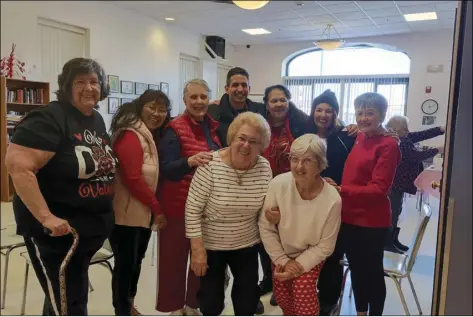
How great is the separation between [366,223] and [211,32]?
5.90 ft

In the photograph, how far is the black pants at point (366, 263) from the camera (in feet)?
5.83

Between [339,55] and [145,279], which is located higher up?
[339,55]

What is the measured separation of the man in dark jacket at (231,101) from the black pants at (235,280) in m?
0.68

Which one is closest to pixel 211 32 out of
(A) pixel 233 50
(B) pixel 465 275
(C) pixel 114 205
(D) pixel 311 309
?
(A) pixel 233 50

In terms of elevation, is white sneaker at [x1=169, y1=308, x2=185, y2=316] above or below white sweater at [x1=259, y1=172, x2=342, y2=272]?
below

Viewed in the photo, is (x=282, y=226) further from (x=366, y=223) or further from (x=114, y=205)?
(x=114, y=205)

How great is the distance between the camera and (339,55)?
496 centimetres

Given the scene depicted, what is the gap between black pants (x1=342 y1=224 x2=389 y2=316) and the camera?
1.78 meters

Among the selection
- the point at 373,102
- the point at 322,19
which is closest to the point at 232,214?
the point at 373,102

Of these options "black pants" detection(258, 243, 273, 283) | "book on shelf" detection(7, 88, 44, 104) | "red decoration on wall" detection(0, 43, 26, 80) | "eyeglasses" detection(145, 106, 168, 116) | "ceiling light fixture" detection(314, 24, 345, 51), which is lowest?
"black pants" detection(258, 243, 273, 283)

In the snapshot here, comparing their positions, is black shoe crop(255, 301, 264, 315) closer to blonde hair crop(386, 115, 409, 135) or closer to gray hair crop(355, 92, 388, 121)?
gray hair crop(355, 92, 388, 121)

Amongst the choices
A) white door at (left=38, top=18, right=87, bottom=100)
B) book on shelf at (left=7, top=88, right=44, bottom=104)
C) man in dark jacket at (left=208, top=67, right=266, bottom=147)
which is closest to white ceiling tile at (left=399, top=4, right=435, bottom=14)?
man in dark jacket at (left=208, top=67, right=266, bottom=147)

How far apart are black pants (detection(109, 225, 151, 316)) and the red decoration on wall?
3.15 metres

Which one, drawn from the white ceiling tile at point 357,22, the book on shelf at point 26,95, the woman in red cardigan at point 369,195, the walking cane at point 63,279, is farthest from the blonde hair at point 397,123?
the book on shelf at point 26,95
